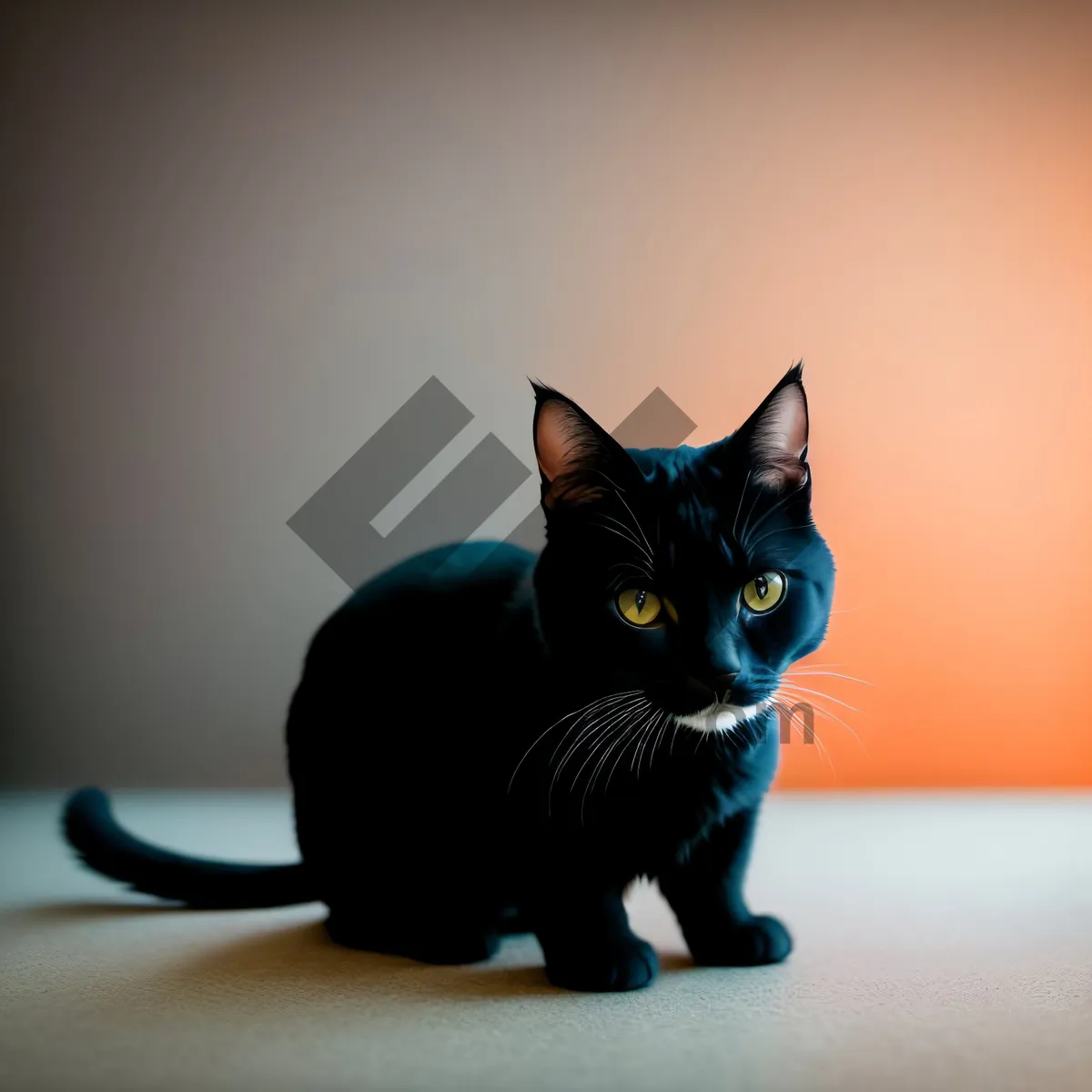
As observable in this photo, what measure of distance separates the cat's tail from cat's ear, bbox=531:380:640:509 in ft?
1.70

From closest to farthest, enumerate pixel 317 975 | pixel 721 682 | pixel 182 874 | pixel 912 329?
pixel 721 682
pixel 317 975
pixel 182 874
pixel 912 329

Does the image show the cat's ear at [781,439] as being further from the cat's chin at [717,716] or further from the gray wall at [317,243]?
A: the gray wall at [317,243]

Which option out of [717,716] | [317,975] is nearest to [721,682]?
[717,716]

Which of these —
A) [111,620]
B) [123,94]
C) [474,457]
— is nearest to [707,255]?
[474,457]

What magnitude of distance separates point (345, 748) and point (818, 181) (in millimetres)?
1593

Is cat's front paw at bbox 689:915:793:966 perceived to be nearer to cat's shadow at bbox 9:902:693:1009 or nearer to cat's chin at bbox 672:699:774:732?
cat's shadow at bbox 9:902:693:1009

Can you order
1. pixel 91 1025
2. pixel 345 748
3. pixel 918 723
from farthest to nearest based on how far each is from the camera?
1. pixel 918 723
2. pixel 345 748
3. pixel 91 1025

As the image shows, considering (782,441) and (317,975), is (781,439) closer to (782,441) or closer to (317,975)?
(782,441)

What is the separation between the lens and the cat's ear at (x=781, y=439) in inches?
33.6

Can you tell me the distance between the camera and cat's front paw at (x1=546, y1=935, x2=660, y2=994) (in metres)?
0.86

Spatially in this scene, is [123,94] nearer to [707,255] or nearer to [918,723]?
[707,255]

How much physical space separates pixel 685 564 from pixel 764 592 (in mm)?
70

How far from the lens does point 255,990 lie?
0.89 m

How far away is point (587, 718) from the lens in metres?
0.87
